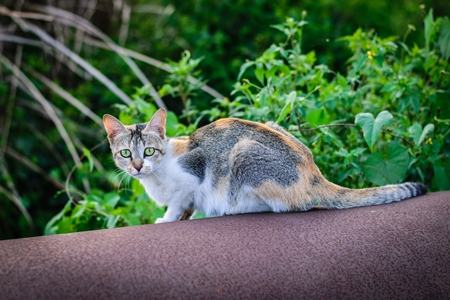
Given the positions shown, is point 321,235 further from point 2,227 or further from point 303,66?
point 2,227

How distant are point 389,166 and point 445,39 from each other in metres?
0.82

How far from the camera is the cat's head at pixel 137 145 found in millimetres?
2160

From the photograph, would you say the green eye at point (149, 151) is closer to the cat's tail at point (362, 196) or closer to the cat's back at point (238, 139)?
the cat's back at point (238, 139)

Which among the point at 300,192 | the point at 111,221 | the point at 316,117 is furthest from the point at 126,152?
the point at 316,117

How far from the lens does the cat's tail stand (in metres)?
2.04

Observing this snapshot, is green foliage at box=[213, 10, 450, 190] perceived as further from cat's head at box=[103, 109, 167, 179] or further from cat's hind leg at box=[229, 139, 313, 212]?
cat's head at box=[103, 109, 167, 179]

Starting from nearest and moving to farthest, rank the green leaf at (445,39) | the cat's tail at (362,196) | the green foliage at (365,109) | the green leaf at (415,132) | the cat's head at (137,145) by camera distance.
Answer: the cat's tail at (362,196)
the cat's head at (137,145)
the green leaf at (415,132)
the green foliage at (365,109)
the green leaf at (445,39)

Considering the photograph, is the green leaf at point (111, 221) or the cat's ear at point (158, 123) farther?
the green leaf at point (111, 221)

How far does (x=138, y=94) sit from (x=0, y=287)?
1.55 metres

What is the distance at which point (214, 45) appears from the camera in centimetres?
529

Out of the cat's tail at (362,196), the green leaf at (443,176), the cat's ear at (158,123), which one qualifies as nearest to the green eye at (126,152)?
the cat's ear at (158,123)

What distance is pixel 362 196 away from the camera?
205 centimetres

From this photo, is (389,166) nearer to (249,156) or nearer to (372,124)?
(372,124)

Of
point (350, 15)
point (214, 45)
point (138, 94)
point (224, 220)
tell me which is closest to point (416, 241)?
point (224, 220)
